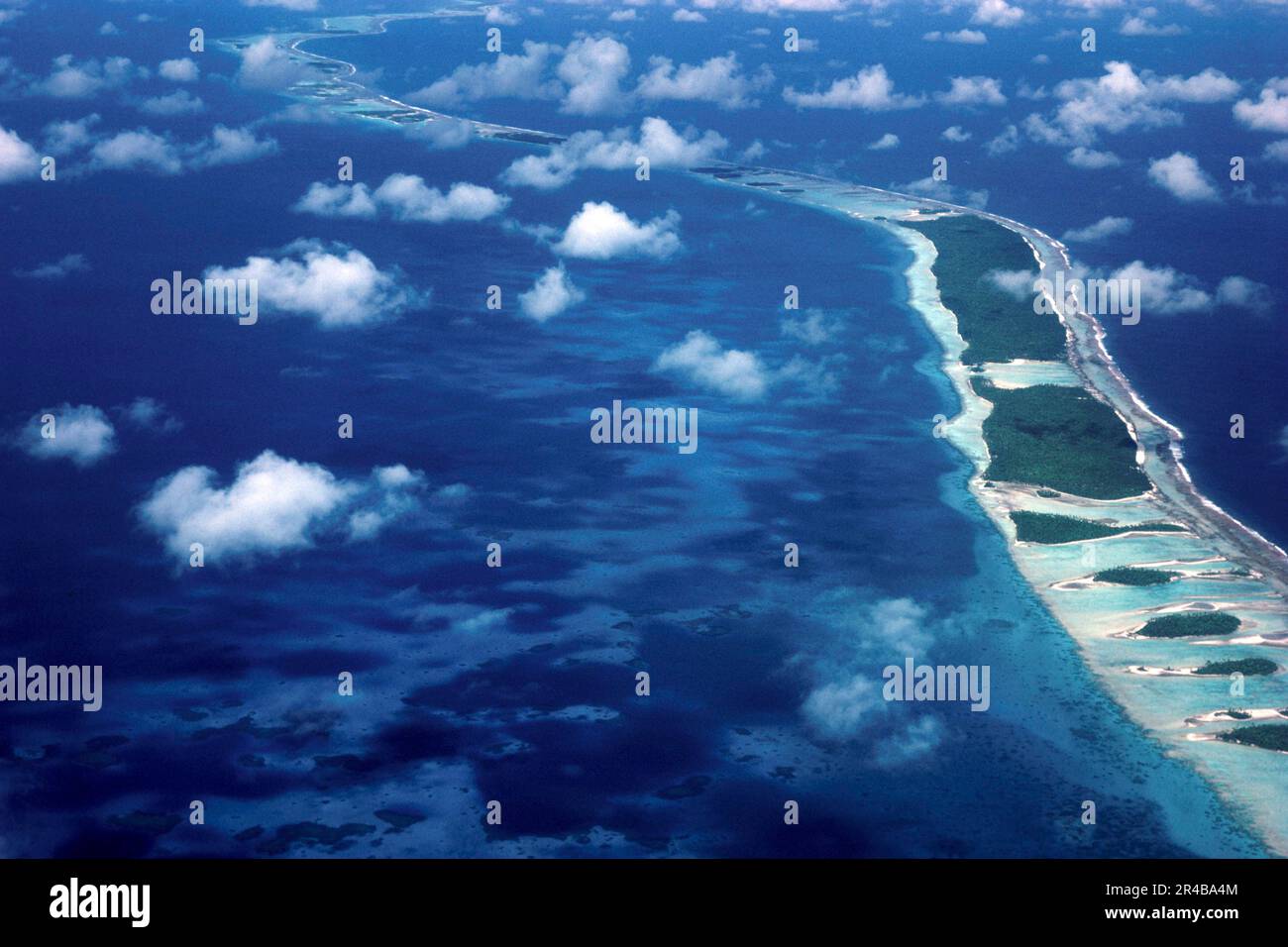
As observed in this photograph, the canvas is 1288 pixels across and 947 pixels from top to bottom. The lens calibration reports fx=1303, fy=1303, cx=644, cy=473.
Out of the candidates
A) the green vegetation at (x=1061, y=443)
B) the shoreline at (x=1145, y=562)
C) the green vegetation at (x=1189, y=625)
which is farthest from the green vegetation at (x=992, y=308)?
the green vegetation at (x=1189, y=625)

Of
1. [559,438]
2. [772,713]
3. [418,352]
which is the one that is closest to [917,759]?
[772,713]

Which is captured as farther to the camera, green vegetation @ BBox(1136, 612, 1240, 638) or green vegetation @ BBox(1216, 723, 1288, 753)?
green vegetation @ BBox(1136, 612, 1240, 638)

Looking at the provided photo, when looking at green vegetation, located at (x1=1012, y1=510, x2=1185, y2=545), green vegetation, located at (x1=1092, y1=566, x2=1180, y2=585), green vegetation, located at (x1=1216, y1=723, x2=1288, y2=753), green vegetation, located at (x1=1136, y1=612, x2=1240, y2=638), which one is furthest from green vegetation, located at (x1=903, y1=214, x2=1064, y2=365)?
green vegetation, located at (x1=1216, y1=723, x2=1288, y2=753)

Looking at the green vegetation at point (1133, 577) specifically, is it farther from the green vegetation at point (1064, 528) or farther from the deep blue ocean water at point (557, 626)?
the deep blue ocean water at point (557, 626)

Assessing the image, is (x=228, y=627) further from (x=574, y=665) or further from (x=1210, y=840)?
(x=1210, y=840)

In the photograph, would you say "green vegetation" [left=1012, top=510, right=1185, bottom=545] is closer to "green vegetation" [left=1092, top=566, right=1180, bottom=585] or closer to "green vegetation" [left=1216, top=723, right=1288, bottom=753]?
"green vegetation" [left=1092, top=566, right=1180, bottom=585]

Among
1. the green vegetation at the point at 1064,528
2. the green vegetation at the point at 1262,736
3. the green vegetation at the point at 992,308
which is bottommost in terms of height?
the green vegetation at the point at 1262,736

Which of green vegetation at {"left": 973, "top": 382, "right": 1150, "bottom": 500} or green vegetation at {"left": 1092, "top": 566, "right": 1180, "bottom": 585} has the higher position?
green vegetation at {"left": 973, "top": 382, "right": 1150, "bottom": 500}
